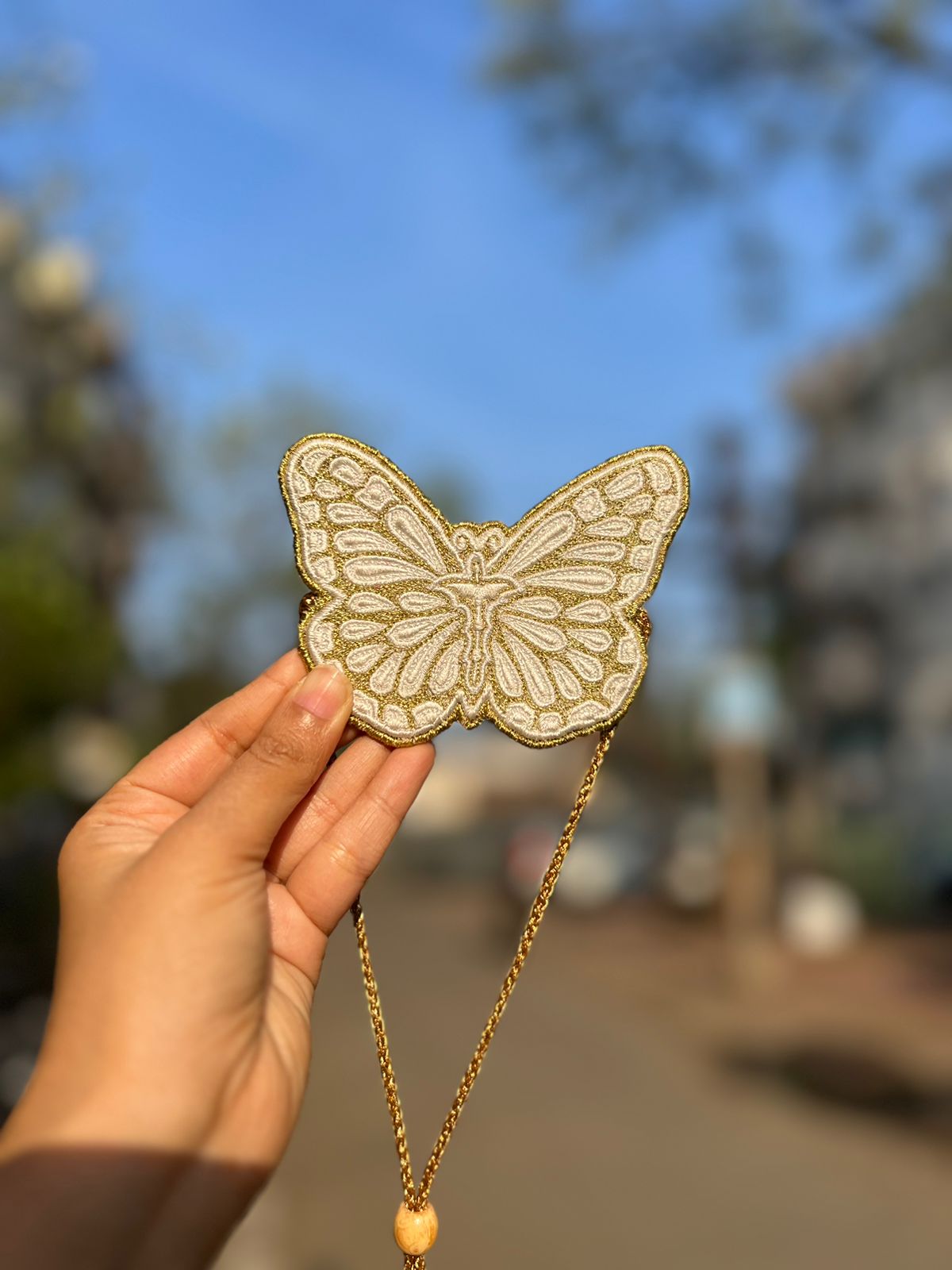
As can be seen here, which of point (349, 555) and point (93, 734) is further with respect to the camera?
point (93, 734)

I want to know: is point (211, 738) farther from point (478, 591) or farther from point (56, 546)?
point (56, 546)

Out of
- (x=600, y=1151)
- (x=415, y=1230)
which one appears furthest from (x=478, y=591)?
(x=600, y=1151)

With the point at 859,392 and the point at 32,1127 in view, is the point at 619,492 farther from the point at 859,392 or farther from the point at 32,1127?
the point at 859,392

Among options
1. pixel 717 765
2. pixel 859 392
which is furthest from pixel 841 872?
pixel 859 392

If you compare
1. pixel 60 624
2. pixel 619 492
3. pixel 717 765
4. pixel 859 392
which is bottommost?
pixel 717 765

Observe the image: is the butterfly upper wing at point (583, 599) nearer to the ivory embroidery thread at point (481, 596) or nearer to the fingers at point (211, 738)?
the ivory embroidery thread at point (481, 596)

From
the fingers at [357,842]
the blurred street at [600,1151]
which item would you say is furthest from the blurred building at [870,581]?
the fingers at [357,842]
